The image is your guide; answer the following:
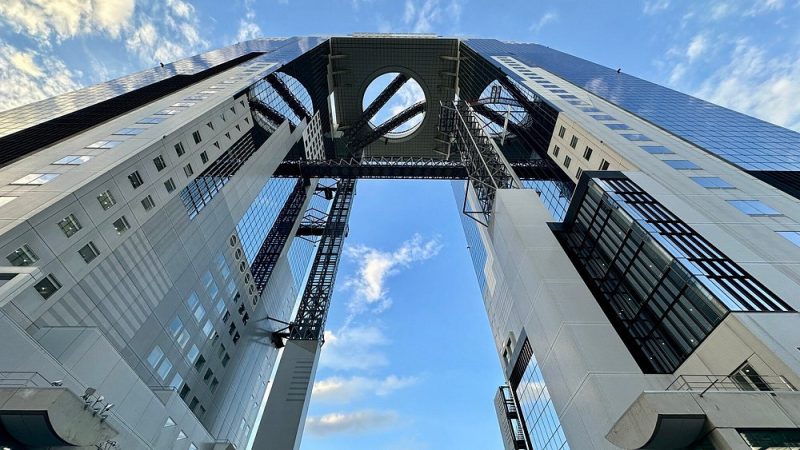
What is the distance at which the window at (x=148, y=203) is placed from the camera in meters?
31.7

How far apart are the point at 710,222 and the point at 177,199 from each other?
42.8m

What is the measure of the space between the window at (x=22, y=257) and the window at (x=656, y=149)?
4619cm

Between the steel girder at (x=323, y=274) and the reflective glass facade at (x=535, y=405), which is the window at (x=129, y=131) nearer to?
the steel girder at (x=323, y=274)

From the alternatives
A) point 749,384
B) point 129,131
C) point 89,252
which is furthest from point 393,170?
point 749,384

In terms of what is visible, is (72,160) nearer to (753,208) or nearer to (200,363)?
(200,363)

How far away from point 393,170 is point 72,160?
42.3 metres

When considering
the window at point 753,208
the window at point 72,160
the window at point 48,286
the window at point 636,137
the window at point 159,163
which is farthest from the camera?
the window at point 636,137

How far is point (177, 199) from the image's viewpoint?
118 ft

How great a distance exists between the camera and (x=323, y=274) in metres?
54.9

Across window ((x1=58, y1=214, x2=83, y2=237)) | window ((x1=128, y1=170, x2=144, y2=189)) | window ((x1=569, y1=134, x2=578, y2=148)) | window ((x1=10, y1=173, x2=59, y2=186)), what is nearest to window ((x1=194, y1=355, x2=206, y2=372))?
window ((x1=128, y1=170, x2=144, y2=189))

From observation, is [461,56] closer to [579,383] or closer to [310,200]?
[310,200]

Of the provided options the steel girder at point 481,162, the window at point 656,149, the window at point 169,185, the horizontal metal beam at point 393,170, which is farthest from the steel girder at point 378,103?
the window at point 656,149

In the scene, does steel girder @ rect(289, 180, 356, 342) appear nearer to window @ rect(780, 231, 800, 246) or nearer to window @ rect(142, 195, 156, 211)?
window @ rect(142, 195, 156, 211)

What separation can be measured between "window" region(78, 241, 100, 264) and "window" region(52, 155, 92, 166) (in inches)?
254
